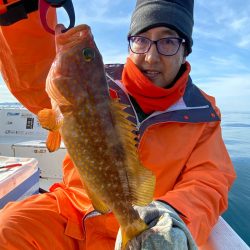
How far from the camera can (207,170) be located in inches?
102

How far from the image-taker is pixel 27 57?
262 cm

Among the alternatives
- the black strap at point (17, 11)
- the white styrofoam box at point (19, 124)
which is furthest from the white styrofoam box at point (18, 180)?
the white styrofoam box at point (19, 124)

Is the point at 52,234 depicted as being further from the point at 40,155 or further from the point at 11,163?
the point at 40,155

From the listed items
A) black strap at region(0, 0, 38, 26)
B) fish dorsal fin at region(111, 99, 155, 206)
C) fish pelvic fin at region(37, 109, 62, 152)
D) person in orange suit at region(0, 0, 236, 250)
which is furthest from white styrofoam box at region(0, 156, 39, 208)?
fish dorsal fin at region(111, 99, 155, 206)

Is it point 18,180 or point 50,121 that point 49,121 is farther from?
point 18,180

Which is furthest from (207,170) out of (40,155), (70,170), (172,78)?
(40,155)

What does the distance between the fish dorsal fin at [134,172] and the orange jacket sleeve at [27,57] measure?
1144 millimetres

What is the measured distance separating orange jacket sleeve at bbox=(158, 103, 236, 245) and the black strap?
1674 mm

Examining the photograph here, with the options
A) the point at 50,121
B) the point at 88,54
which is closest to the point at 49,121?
the point at 50,121

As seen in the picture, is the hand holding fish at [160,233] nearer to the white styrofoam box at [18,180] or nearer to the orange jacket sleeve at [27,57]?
the orange jacket sleeve at [27,57]

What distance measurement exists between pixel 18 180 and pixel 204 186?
228 centimetres

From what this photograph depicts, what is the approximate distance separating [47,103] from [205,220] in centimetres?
161

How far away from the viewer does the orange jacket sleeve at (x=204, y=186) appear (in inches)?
86.1

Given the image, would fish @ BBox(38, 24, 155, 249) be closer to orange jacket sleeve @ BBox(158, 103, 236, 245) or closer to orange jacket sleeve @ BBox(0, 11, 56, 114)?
orange jacket sleeve @ BBox(158, 103, 236, 245)
